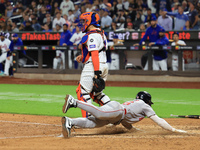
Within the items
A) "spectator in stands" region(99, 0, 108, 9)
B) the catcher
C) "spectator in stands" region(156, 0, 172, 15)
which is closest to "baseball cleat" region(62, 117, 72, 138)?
the catcher

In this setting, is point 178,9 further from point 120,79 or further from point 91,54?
point 91,54

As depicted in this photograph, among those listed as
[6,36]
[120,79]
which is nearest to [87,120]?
[120,79]

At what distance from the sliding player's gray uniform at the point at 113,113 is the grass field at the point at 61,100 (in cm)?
247

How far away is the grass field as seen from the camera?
30.5 ft

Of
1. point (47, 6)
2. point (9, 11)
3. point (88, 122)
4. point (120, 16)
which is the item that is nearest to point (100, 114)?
point (88, 122)

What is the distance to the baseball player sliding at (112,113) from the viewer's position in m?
5.80

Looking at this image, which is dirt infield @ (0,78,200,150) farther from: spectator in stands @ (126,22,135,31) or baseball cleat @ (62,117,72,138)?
spectator in stands @ (126,22,135,31)

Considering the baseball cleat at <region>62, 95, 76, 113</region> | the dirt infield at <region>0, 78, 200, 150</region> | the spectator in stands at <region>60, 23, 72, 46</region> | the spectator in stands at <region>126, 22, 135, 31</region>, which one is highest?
the spectator in stands at <region>126, 22, 135, 31</region>

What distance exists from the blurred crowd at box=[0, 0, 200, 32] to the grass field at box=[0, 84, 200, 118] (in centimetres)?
434

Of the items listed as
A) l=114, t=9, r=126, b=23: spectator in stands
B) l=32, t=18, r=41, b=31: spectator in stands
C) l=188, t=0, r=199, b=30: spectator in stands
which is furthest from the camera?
l=32, t=18, r=41, b=31: spectator in stands

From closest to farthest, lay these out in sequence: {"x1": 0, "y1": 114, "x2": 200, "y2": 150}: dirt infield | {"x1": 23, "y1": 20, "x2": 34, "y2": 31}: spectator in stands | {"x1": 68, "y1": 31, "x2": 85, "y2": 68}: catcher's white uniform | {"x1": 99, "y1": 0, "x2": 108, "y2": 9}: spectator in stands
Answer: {"x1": 0, "y1": 114, "x2": 200, "y2": 150}: dirt infield, {"x1": 68, "y1": 31, "x2": 85, "y2": 68}: catcher's white uniform, {"x1": 99, "y1": 0, "x2": 108, "y2": 9}: spectator in stands, {"x1": 23, "y1": 20, "x2": 34, "y2": 31}: spectator in stands

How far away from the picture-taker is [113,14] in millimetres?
19844

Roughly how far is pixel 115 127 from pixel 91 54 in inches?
54.8

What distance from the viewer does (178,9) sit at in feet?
56.2
